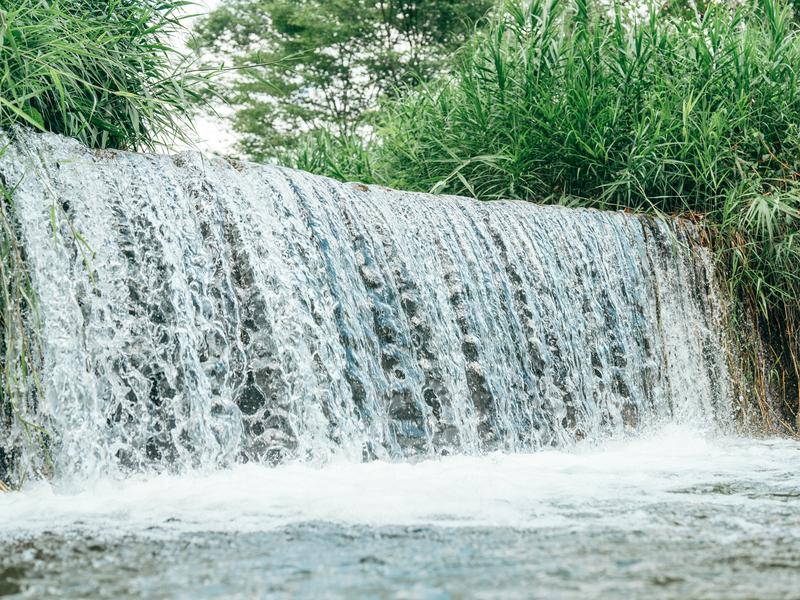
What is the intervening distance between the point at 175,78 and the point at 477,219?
1.68 meters

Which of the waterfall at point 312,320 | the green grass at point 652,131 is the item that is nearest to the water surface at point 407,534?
the waterfall at point 312,320

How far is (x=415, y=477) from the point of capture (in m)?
3.31

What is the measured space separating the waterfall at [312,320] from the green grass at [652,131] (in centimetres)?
64

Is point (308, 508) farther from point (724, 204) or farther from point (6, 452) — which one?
point (724, 204)

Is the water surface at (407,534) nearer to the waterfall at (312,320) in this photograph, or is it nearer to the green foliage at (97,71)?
the waterfall at (312,320)

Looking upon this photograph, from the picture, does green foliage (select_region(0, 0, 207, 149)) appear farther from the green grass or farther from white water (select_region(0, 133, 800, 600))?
the green grass

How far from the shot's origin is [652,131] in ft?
19.8

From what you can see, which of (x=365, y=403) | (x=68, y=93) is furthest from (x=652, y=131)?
(x=68, y=93)

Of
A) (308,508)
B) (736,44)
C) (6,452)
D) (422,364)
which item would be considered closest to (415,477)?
(308,508)

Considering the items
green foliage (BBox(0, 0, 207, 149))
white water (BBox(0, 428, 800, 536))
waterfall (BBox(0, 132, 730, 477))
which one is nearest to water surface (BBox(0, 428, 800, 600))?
white water (BBox(0, 428, 800, 536))

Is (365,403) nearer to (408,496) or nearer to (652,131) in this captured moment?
(408,496)

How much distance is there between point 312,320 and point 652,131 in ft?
10.2

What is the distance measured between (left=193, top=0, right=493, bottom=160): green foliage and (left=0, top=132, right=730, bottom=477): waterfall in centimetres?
1215

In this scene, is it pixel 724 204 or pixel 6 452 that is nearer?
pixel 6 452
